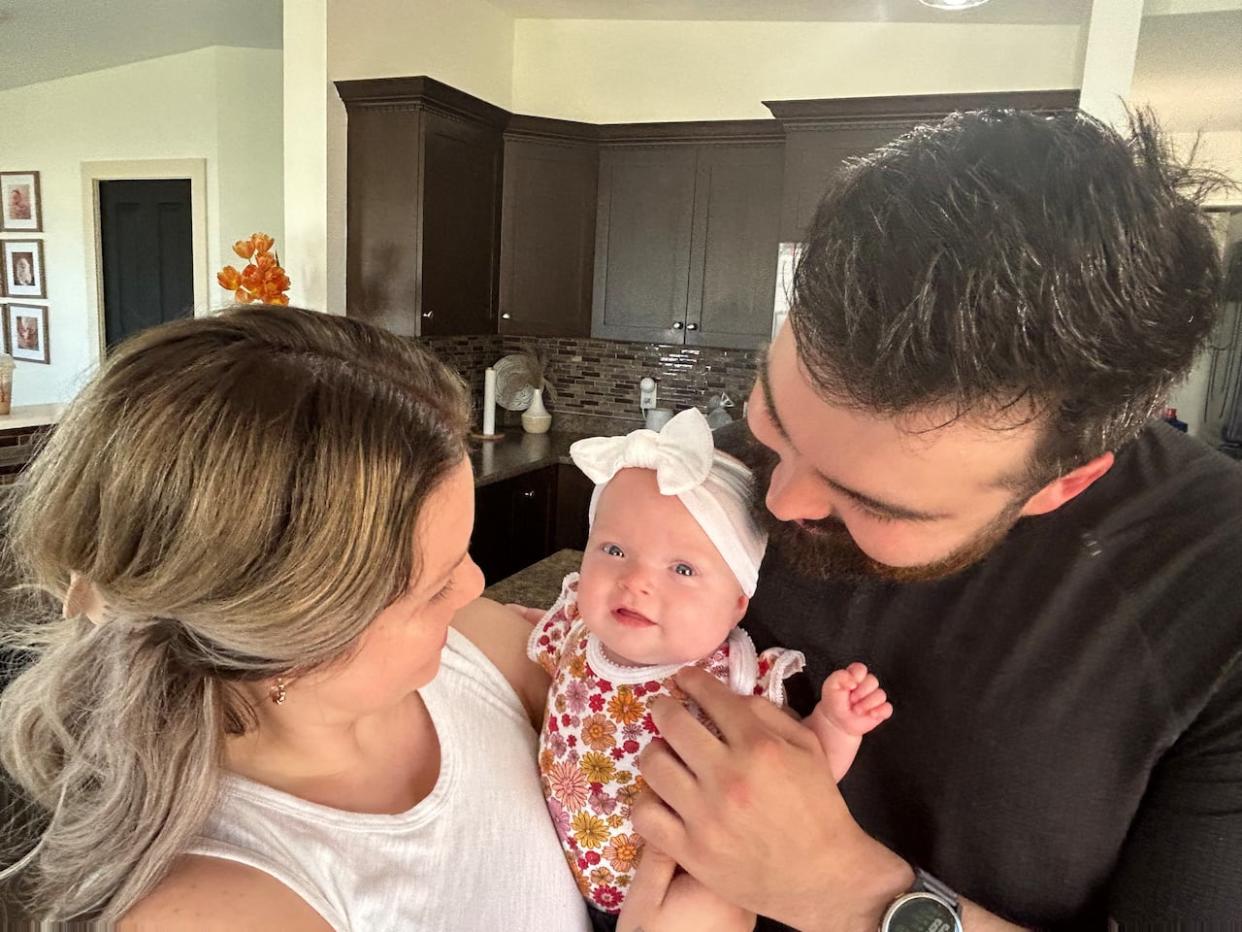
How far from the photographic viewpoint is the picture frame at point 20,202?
5973 millimetres

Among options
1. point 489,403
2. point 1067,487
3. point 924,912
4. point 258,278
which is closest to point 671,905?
point 924,912

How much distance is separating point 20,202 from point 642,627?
681 cm

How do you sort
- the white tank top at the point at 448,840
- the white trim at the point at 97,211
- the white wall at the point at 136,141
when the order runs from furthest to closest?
the white trim at the point at 97,211 → the white wall at the point at 136,141 → the white tank top at the point at 448,840

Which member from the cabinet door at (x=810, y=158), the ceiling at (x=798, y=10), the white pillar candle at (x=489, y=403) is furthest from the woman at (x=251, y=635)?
the ceiling at (x=798, y=10)

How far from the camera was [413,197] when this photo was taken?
3.57m

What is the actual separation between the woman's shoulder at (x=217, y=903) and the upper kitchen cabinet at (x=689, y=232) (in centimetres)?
350

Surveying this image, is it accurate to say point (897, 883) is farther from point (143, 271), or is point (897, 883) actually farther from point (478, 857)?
point (143, 271)

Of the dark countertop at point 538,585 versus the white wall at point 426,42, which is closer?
the dark countertop at point 538,585

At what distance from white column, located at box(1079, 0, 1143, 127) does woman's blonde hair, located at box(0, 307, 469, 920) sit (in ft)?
10.3

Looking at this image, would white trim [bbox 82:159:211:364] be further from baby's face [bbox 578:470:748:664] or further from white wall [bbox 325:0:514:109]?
baby's face [bbox 578:470:748:664]

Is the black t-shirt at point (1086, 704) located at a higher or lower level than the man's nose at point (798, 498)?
lower

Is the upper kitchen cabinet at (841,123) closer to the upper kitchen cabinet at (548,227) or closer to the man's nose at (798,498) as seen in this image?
the upper kitchen cabinet at (548,227)

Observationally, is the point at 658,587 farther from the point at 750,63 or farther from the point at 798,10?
the point at 750,63

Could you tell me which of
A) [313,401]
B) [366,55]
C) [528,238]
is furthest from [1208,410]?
[313,401]
